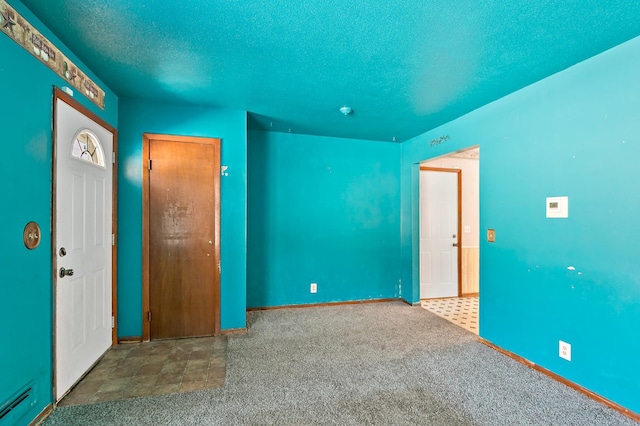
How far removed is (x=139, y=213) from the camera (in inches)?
120

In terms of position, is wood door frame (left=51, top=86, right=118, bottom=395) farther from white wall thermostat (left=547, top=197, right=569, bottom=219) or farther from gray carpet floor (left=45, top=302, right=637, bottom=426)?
white wall thermostat (left=547, top=197, right=569, bottom=219)

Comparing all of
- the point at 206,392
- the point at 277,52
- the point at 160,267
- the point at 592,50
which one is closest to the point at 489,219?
the point at 592,50

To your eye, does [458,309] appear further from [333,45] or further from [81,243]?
[81,243]

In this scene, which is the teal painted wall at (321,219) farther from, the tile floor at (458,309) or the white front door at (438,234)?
the tile floor at (458,309)

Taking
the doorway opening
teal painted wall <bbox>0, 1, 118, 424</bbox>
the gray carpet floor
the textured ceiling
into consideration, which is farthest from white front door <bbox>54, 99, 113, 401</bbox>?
the doorway opening

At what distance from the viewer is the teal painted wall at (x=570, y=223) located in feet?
6.46

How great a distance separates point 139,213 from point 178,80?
4.64ft

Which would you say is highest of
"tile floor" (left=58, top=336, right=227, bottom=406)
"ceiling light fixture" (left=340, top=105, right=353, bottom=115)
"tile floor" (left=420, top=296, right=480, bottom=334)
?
"ceiling light fixture" (left=340, top=105, right=353, bottom=115)

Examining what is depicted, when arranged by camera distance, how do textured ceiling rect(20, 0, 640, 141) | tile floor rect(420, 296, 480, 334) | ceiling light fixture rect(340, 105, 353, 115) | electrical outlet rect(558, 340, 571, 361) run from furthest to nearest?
tile floor rect(420, 296, 480, 334) < ceiling light fixture rect(340, 105, 353, 115) < electrical outlet rect(558, 340, 571, 361) < textured ceiling rect(20, 0, 640, 141)

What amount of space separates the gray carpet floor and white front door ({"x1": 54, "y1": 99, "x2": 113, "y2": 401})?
52 cm

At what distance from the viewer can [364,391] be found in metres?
2.15

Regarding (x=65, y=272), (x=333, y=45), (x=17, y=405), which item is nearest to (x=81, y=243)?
(x=65, y=272)

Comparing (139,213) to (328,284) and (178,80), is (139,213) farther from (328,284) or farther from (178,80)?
(328,284)

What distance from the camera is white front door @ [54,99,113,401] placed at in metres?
2.09
